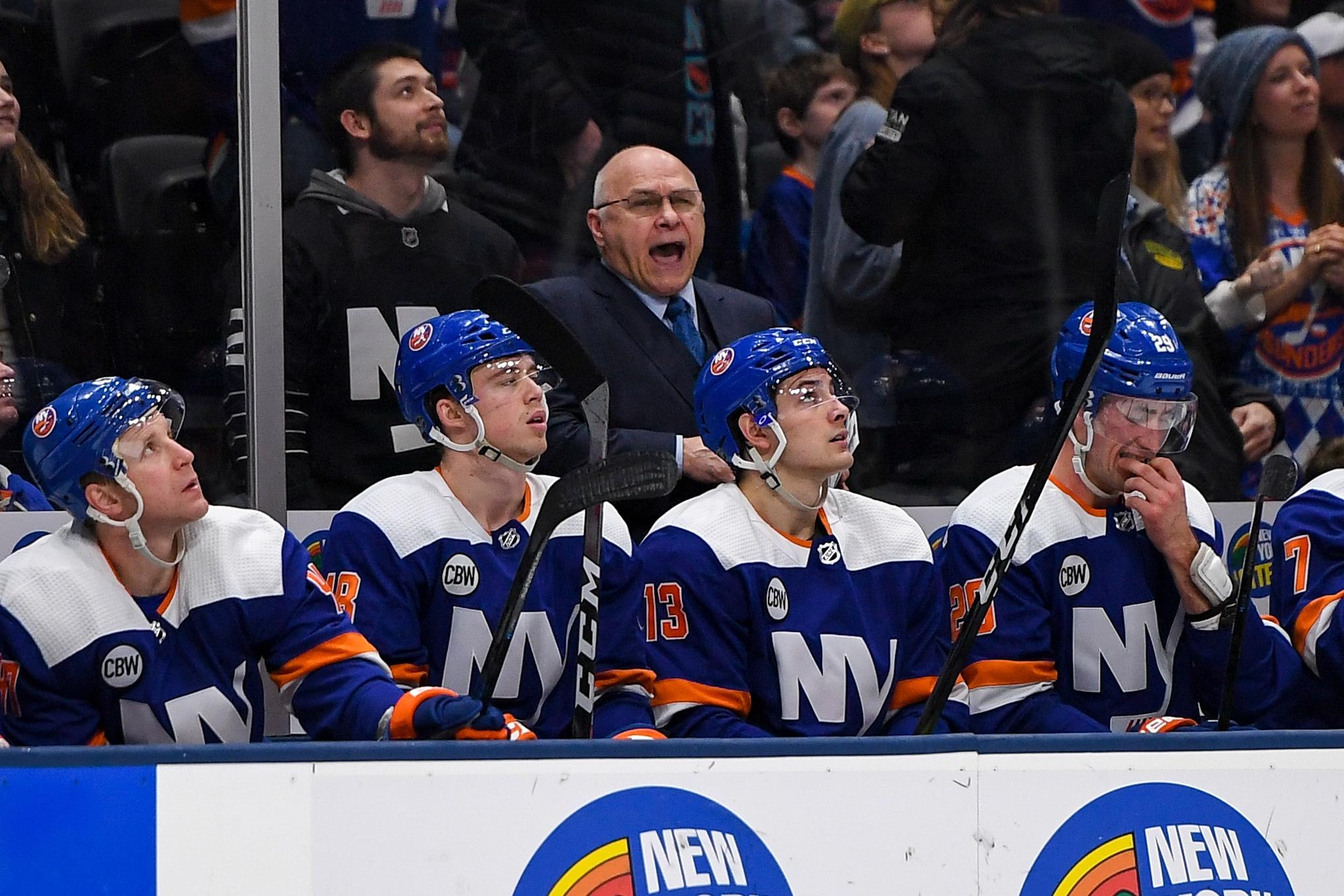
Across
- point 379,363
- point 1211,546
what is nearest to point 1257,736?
point 1211,546

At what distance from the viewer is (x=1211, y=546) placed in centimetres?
325

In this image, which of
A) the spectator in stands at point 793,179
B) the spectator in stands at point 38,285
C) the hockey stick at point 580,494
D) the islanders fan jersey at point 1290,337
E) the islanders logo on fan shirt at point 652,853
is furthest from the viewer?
the islanders fan jersey at point 1290,337

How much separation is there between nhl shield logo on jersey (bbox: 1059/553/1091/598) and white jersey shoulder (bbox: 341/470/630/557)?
0.77m

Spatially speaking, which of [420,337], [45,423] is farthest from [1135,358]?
[45,423]

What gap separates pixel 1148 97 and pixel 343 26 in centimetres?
182

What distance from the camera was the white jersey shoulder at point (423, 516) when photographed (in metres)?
2.98

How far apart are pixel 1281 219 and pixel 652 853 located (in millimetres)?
2644

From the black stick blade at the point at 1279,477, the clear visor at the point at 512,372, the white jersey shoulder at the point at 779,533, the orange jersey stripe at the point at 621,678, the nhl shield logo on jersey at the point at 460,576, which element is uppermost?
the clear visor at the point at 512,372

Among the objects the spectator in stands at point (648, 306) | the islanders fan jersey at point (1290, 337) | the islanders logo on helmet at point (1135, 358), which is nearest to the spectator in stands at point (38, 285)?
the spectator in stands at point (648, 306)

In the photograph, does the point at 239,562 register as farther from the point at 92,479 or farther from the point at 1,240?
the point at 1,240

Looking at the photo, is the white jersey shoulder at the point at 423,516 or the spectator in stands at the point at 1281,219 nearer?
the white jersey shoulder at the point at 423,516

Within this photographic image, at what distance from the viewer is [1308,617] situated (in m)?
3.18

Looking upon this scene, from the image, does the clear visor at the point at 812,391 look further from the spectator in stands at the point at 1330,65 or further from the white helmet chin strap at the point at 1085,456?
the spectator in stands at the point at 1330,65

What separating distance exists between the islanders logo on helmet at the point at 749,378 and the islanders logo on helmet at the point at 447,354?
12.6 inches
